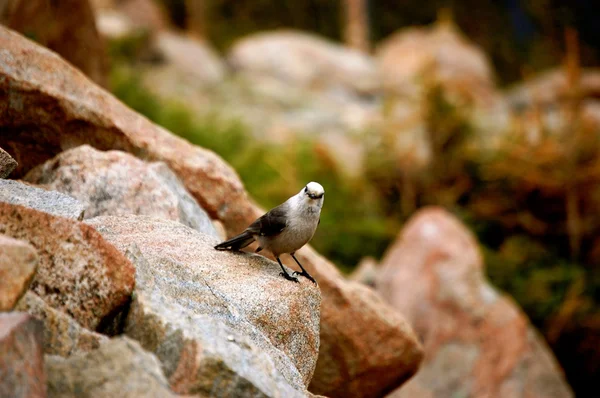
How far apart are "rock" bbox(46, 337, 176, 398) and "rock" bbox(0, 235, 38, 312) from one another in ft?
0.98

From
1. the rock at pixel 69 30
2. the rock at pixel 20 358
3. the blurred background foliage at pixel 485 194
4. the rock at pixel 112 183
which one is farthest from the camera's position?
the blurred background foliage at pixel 485 194

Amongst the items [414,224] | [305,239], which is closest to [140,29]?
[414,224]

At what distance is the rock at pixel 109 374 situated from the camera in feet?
8.20

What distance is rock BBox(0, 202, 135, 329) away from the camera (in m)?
3.00

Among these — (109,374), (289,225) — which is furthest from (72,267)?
(289,225)

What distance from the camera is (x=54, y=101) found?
500 centimetres

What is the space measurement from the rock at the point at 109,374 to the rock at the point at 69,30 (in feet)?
17.9

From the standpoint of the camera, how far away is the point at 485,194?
1191 cm

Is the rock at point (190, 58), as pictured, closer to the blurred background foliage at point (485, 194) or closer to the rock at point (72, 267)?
the blurred background foliage at point (485, 194)

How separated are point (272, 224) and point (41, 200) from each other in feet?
4.60

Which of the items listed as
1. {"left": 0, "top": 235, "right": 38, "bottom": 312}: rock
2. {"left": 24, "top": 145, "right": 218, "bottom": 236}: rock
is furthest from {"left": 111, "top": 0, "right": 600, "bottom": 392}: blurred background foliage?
{"left": 0, "top": 235, "right": 38, "bottom": 312}: rock

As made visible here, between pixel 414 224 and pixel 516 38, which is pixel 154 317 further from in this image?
pixel 516 38

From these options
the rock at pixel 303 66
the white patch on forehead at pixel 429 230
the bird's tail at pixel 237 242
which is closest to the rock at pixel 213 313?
the bird's tail at pixel 237 242

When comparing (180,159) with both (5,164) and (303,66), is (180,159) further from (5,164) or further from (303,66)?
(303,66)
